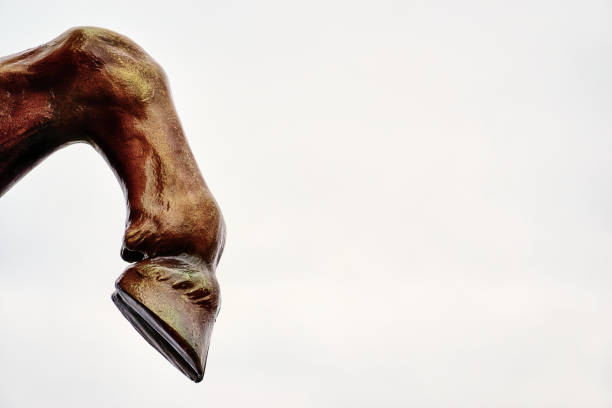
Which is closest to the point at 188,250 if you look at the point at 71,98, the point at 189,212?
the point at 189,212

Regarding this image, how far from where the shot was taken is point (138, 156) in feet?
1.33

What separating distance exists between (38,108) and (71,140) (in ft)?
0.09

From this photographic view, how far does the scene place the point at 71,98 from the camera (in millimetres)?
418

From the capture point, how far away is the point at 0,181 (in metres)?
0.44

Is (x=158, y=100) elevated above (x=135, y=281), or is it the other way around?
(x=158, y=100)

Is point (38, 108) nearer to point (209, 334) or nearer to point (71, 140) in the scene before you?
point (71, 140)

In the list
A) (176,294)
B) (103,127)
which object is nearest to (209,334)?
(176,294)

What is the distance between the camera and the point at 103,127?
0.42 metres

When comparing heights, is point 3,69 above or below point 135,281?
above

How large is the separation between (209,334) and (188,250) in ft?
0.15

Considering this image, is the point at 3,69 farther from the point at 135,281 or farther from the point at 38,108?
the point at 135,281

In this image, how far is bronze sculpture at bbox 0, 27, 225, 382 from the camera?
0.37 m

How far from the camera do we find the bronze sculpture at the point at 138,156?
37 centimetres

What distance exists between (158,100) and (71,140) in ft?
0.22
